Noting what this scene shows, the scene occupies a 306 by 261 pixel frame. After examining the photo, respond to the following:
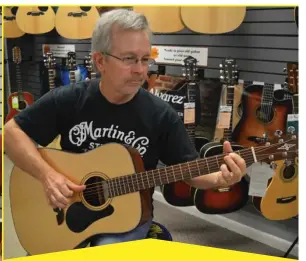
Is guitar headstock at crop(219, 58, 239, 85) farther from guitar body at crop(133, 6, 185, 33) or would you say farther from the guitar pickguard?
the guitar pickguard

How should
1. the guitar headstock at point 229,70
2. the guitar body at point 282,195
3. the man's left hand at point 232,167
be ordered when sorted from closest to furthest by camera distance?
1. the man's left hand at point 232,167
2. the guitar body at point 282,195
3. the guitar headstock at point 229,70

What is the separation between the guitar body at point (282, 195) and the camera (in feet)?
5.90

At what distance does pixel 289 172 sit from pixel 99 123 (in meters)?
0.80

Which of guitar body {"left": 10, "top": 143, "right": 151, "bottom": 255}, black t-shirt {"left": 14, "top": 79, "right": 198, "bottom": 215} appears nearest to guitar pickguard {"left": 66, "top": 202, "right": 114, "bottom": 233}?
guitar body {"left": 10, "top": 143, "right": 151, "bottom": 255}

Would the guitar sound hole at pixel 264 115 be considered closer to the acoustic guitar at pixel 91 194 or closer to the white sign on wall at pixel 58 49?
the acoustic guitar at pixel 91 194

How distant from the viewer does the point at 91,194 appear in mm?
1689

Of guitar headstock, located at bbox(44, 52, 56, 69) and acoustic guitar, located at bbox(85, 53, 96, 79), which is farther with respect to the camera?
guitar headstock, located at bbox(44, 52, 56, 69)

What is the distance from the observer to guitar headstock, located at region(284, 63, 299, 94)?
174cm

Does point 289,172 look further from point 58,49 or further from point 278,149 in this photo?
point 58,49

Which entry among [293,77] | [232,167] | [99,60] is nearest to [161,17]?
[99,60]

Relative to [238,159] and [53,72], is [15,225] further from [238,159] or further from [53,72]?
[238,159]

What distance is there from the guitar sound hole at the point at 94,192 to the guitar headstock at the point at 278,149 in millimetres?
603

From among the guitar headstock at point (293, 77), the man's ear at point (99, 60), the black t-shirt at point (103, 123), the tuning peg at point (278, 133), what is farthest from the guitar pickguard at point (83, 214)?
the guitar headstock at point (293, 77)

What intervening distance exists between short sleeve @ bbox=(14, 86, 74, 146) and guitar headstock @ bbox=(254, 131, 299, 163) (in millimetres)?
735
